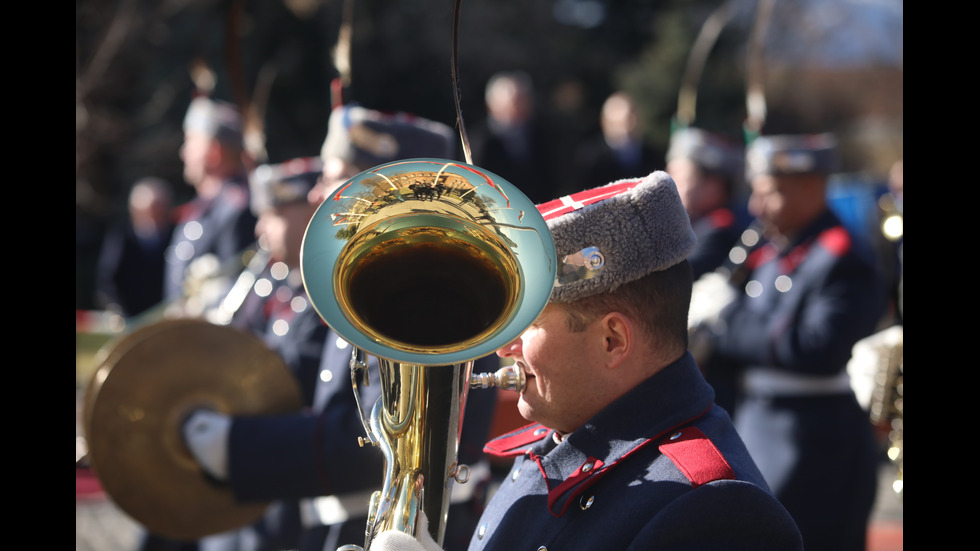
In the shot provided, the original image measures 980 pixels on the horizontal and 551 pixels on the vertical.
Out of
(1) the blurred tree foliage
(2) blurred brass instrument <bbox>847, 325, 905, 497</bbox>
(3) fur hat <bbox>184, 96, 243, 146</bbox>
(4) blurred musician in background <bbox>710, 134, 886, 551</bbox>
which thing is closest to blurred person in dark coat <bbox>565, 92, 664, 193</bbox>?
(1) the blurred tree foliage

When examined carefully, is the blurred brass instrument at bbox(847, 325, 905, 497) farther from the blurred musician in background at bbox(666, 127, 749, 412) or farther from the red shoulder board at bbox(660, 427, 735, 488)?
the red shoulder board at bbox(660, 427, 735, 488)

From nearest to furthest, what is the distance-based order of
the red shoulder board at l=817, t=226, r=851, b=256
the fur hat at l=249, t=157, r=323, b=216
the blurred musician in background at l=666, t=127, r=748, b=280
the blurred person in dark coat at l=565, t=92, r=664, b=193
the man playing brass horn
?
the man playing brass horn
the fur hat at l=249, t=157, r=323, b=216
the red shoulder board at l=817, t=226, r=851, b=256
the blurred musician in background at l=666, t=127, r=748, b=280
the blurred person in dark coat at l=565, t=92, r=664, b=193

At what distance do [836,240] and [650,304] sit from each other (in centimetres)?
257

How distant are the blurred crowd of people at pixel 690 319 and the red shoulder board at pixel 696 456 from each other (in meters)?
0.05

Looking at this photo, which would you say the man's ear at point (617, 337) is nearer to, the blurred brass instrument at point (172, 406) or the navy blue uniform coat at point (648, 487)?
the navy blue uniform coat at point (648, 487)

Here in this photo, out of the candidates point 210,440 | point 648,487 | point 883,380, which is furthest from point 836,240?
point 648,487

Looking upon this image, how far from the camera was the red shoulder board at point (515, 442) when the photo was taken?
209 cm

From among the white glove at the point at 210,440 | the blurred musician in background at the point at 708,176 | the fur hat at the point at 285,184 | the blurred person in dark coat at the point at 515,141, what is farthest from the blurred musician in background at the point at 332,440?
the blurred person in dark coat at the point at 515,141

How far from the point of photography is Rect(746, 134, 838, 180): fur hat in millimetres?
4488

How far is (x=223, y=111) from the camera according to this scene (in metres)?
6.79

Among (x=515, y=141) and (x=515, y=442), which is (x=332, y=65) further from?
(x=515, y=141)

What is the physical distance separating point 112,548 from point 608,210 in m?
5.20
